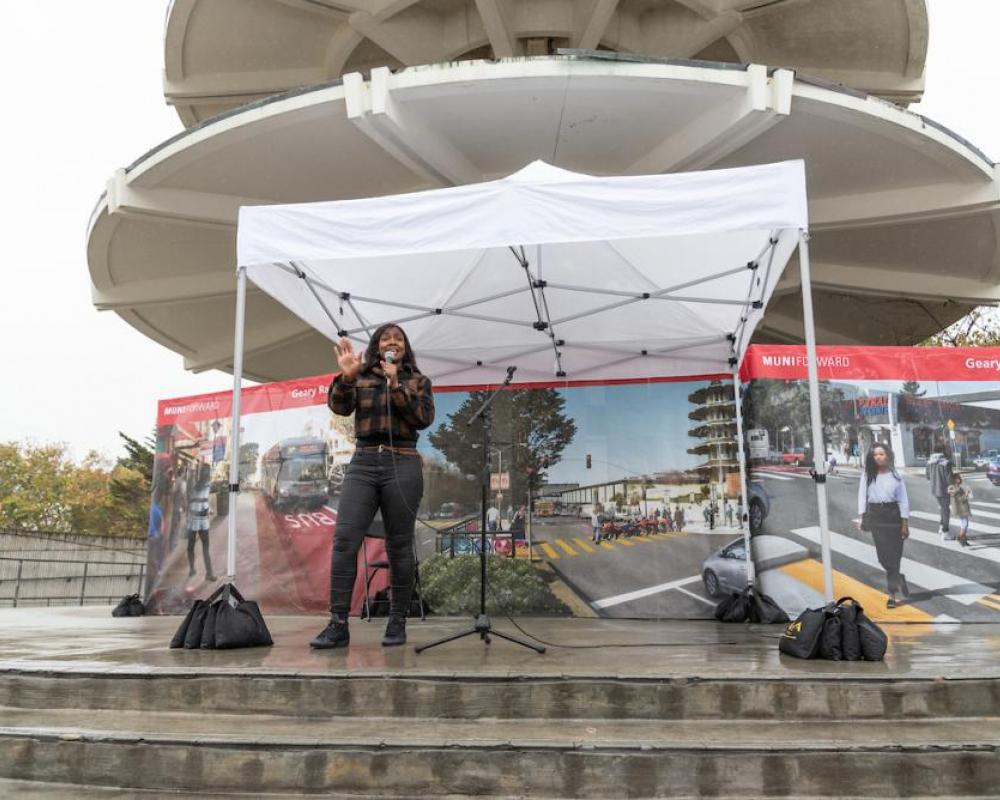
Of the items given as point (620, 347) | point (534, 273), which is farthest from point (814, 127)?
→ point (534, 273)

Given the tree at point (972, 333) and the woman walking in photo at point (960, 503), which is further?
the tree at point (972, 333)

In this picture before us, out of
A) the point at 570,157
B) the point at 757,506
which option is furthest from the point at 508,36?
the point at 757,506

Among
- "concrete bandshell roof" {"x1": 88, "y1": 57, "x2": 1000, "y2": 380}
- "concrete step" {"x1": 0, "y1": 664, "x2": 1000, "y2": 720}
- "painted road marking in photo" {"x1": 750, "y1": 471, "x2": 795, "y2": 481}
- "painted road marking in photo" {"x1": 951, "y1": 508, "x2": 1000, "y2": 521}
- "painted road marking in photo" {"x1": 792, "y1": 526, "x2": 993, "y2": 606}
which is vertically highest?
"concrete bandshell roof" {"x1": 88, "y1": 57, "x2": 1000, "y2": 380}

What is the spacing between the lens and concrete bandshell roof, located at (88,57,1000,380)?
778 centimetres

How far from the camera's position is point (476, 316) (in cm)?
701

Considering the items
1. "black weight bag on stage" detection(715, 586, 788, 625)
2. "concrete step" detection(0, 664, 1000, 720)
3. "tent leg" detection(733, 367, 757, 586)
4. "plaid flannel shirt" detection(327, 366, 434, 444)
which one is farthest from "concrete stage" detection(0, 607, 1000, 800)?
"tent leg" detection(733, 367, 757, 586)

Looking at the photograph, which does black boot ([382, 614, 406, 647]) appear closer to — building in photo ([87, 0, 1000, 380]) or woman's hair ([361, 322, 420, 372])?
woman's hair ([361, 322, 420, 372])

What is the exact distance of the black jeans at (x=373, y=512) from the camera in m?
4.60

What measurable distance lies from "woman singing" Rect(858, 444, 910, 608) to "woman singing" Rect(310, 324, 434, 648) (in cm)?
456

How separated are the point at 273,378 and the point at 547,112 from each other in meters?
10.9

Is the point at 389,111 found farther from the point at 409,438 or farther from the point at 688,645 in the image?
the point at 688,645

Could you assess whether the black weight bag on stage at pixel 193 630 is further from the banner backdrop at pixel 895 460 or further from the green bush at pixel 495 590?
the banner backdrop at pixel 895 460

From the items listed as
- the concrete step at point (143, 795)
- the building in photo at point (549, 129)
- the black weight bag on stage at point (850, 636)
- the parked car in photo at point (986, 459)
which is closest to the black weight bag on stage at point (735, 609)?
the parked car in photo at point (986, 459)

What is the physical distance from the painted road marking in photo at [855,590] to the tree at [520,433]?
2633 millimetres
